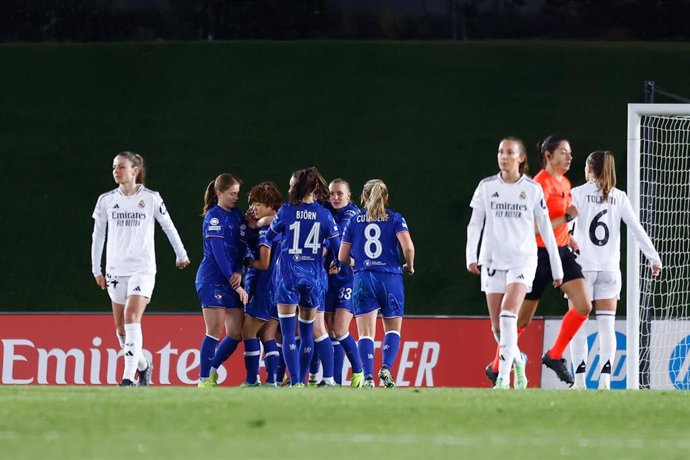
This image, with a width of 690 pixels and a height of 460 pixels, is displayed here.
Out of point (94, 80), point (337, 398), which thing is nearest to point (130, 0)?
point (94, 80)

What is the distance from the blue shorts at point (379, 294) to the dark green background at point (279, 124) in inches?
281

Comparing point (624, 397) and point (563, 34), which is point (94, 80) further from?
point (624, 397)

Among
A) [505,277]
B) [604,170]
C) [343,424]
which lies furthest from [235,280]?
[343,424]

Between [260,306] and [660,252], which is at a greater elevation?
[660,252]

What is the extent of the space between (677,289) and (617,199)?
276 inches

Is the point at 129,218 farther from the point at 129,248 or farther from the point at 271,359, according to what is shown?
the point at 271,359

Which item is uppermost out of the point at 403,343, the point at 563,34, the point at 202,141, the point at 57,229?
the point at 563,34

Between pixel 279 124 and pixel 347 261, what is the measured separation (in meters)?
8.00

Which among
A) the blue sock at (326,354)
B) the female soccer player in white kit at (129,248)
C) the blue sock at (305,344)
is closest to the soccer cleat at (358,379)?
the blue sock at (326,354)

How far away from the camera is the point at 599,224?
10.6m

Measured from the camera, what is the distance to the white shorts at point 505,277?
9383 millimetres

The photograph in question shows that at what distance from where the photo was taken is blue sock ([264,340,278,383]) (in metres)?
11.4

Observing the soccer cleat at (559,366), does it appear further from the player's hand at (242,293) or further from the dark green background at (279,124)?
the dark green background at (279,124)

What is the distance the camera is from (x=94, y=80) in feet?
62.7
